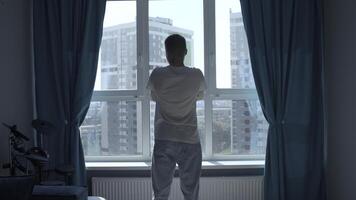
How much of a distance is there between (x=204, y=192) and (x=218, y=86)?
2.97 feet

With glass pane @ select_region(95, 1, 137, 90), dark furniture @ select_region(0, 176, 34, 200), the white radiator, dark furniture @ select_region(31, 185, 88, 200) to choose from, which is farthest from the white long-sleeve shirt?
glass pane @ select_region(95, 1, 137, 90)

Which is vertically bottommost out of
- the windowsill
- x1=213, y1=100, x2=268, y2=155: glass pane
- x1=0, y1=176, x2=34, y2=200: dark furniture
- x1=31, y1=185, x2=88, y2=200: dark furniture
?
the windowsill

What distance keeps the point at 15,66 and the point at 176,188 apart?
1.65 meters

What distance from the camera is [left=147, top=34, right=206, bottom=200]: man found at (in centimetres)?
263

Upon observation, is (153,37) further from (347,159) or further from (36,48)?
(347,159)

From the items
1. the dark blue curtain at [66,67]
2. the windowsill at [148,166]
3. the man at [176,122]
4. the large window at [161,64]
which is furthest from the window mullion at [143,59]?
the man at [176,122]

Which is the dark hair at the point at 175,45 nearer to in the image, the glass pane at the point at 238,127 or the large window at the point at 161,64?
the large window at the point at 161,64

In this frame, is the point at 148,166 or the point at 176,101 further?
the point at 148,166

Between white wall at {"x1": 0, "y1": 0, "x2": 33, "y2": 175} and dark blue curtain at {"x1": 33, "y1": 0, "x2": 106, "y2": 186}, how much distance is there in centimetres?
12

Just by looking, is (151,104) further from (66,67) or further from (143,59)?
(66,67)

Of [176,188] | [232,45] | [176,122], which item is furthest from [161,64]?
[176,122]

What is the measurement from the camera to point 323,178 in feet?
11.4

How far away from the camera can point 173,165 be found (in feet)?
8.96

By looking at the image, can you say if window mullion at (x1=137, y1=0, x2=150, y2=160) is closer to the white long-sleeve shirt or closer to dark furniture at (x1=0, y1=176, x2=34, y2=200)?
the white long-sleeve shirt
